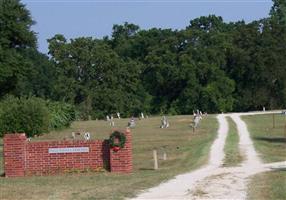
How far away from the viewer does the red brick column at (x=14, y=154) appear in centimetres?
2073

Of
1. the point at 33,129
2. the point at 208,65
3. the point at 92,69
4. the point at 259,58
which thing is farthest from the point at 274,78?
the point at 33,129

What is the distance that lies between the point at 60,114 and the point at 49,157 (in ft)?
120

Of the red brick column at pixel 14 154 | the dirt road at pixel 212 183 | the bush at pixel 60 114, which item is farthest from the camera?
the bush at pixel 60 114

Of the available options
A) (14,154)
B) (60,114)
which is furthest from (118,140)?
(60,114)

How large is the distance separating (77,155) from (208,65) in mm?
82106

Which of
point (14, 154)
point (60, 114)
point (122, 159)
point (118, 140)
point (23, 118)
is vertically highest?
point (60, 114)

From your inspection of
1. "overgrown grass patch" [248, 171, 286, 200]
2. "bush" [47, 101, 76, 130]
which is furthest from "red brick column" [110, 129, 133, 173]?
"bush" [47, 101, 76, 130]

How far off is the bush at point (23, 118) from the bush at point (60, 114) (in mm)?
10302

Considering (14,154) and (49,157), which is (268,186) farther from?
(14,154)

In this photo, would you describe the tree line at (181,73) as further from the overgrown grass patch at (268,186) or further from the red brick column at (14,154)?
the overgrown grass patch at (268,186)

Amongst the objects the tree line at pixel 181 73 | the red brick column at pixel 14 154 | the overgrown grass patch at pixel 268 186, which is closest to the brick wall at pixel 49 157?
the red brick column at pixel 14 154

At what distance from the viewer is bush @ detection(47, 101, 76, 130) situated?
181ft

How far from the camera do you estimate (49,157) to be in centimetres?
Result: 2116

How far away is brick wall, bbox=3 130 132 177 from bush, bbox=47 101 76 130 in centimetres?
3294
